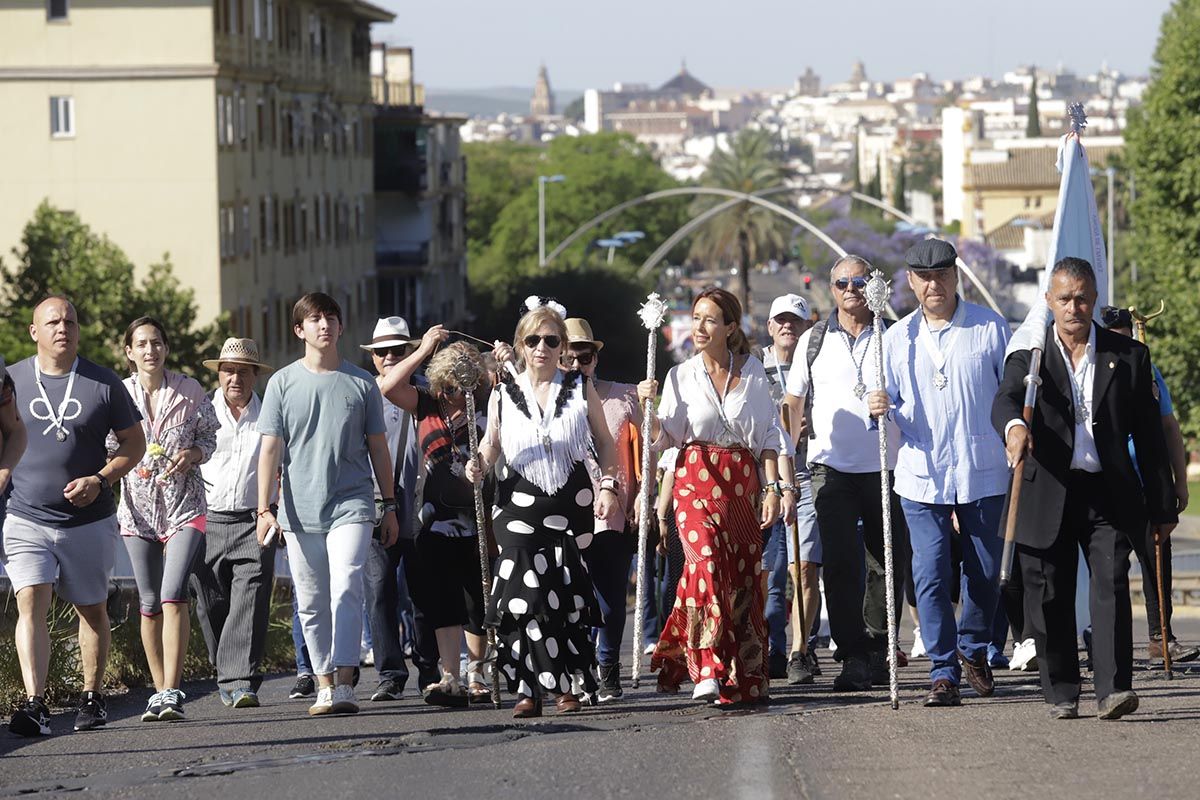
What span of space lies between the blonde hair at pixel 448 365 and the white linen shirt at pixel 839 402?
5.34ft

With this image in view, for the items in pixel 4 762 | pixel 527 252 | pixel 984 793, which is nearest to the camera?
pixel 984 793

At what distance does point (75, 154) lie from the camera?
53.7 metres

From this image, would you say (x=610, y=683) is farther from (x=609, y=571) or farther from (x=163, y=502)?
(x=163, y=502)

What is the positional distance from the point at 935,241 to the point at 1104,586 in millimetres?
1768

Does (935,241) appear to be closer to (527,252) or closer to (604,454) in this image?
(604,454)

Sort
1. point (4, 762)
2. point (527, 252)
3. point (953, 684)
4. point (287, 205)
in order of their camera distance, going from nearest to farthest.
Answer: point (4, 762) → point (953, 684) → point (287, 205) → point (527, 252)

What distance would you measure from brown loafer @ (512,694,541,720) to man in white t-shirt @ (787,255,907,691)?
162 centimetres

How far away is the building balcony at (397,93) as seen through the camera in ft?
274

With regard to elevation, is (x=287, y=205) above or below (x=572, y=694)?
above

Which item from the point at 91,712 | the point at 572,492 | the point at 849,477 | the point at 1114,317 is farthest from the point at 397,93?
the point at 572,492

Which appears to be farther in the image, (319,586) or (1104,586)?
(319,586)

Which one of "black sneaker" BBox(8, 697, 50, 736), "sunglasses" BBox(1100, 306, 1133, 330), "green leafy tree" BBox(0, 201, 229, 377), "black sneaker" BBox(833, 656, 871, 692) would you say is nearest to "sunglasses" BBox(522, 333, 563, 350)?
"black sneaker" BBox(833, 656, 871, 692)

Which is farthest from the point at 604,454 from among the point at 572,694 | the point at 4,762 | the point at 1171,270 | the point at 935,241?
the point at 1171,270

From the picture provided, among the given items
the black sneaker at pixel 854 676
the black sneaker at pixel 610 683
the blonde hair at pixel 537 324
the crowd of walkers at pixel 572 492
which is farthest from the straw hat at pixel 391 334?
the black sneaker at pixel 854 676
